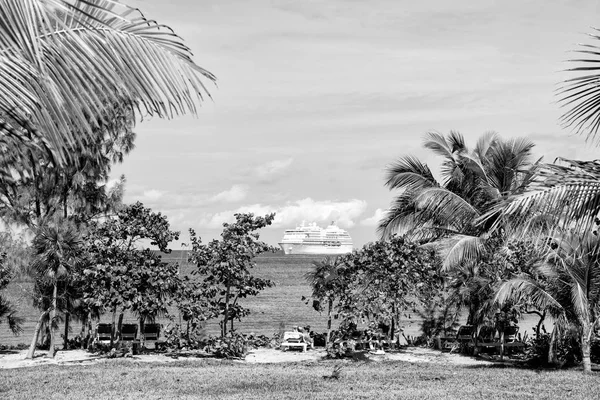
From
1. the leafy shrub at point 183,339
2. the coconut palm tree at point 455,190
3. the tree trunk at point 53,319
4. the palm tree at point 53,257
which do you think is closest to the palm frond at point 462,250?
the coconut palm tree at point 455,190

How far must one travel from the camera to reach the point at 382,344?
19281 millimetres

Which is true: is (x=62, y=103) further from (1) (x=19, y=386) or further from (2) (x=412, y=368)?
(2) (x=412, y=368)

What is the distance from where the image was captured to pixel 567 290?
1466 centimetres

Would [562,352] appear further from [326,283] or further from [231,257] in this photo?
[231,257]

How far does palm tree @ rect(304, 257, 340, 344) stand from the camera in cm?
1911

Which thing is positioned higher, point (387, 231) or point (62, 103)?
point (387, 231)

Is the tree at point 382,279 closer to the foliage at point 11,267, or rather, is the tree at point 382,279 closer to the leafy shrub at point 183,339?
the leafy shrub at point 183,339

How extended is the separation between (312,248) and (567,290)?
473 ft

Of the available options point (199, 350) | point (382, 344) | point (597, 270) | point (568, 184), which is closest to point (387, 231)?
point (382, 344)

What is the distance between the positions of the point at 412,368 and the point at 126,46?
46.8ft

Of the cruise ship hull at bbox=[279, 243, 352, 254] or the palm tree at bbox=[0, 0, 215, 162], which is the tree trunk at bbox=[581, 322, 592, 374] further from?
the cruise ship hull at bbox=[279, 243, 352, 254]

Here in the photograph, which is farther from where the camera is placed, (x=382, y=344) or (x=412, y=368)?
(x=382, y=344)

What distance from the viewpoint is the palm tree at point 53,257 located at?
1750 cm

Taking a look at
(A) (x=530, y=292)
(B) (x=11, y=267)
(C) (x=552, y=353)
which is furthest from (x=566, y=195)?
(B) (x=11, y=267)
